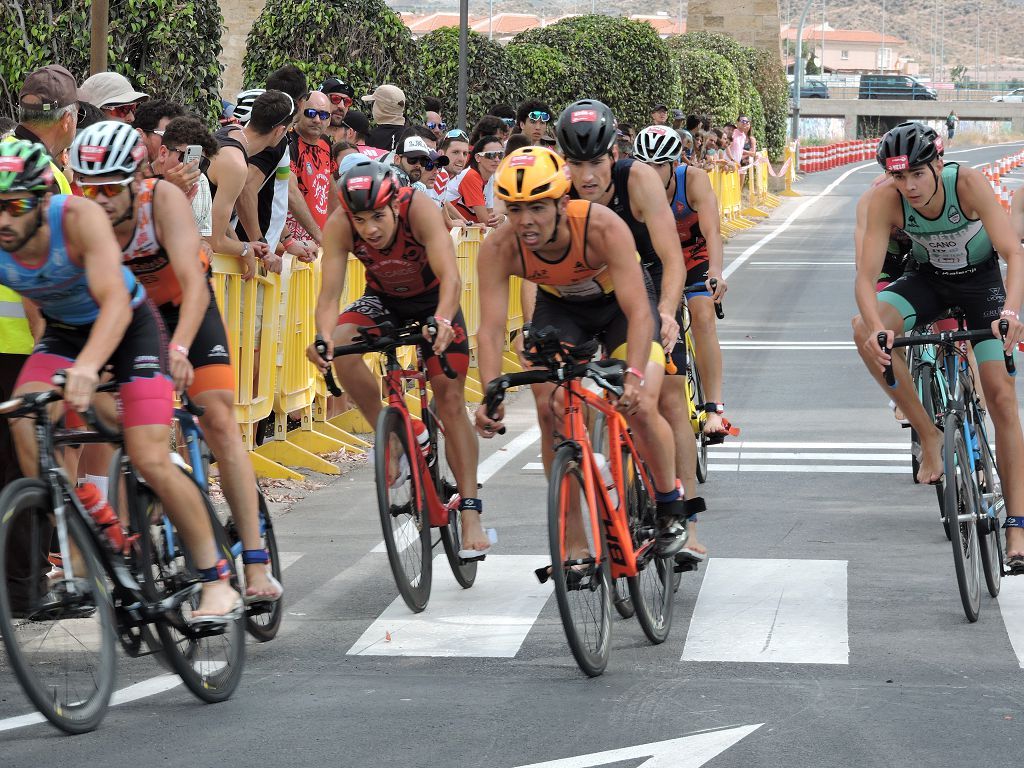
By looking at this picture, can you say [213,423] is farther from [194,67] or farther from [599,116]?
[194,67]

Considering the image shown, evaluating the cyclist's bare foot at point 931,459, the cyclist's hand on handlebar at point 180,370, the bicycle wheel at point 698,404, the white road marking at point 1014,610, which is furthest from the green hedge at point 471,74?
the cyclist's hand on handlebar at point 180,370

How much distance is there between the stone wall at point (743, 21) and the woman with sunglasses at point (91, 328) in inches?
1992

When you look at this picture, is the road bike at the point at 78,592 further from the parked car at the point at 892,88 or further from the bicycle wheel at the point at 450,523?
the parked car at the point at 892,88

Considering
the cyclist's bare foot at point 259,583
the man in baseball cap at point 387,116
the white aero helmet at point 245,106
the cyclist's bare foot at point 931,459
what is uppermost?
the white aero helmet at point 245,106

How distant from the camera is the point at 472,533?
7832mm

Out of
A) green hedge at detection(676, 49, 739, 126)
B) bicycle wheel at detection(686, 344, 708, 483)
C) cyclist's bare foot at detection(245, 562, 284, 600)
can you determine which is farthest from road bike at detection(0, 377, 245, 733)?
green hedge at detection(676, 49, 739, 126)

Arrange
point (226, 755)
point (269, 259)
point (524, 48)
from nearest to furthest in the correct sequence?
1. point (226, 755)
2. point (269, 259)
3. point (524, 48)

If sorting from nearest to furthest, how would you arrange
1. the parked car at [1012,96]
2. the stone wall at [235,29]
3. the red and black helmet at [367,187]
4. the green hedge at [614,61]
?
1. the red and black helmet at [367,187]
2. the stone wall at [235,29]
3. the green hedge at [614,61]
4. the parked car at [1012,96]

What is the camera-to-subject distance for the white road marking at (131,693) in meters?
5.77

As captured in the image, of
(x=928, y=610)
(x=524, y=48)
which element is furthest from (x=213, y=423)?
(x=524, y=48)

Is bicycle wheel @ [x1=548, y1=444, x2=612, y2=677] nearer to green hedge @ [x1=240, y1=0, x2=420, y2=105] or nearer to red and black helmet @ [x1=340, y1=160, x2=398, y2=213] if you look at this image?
red and black helmet @ [x1=340, y1=160, x2=398, y2=213]

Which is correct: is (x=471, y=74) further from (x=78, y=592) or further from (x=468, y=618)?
(x=78, y=592)

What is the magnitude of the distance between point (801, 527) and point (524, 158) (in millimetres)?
3397

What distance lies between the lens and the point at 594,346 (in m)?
6.84
